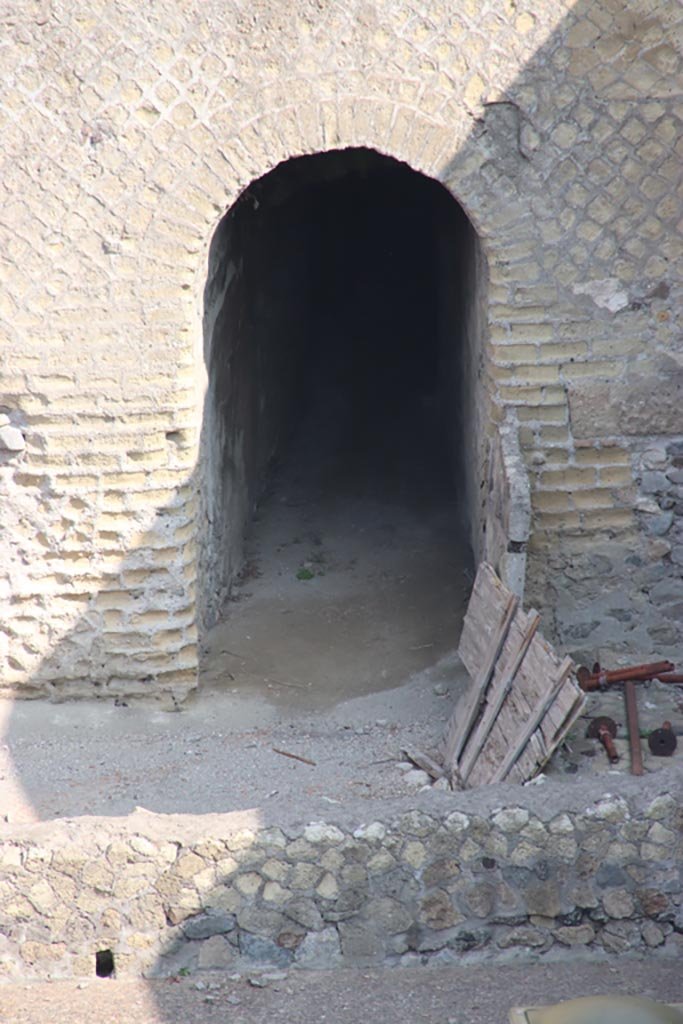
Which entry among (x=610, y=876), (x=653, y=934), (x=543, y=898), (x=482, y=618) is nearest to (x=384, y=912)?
(x=543, y=898)

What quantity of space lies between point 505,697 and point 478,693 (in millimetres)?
207

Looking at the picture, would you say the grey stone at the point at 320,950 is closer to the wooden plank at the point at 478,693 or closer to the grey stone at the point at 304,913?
the grey stone at the point at 304,913

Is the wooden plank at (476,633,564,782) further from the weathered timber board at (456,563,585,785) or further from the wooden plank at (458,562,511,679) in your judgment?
the wooden plank at (458,562,511,679)

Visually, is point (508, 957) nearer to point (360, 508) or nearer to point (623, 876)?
point (623, 876)

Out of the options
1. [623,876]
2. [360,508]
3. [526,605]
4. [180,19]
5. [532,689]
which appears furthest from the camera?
[360,508]

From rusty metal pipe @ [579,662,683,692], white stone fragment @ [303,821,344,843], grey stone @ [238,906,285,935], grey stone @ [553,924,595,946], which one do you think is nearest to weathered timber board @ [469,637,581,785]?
rusty metal pipe @ [579,662,683,692]

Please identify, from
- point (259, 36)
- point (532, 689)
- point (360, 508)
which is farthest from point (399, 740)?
point (259, 36)

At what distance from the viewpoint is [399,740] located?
683cm

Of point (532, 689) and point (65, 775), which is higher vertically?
point (532, 689)

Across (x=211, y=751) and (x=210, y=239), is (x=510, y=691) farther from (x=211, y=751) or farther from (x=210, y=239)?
(x=210, y=239)

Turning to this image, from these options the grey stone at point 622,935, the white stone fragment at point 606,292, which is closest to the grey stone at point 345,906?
the grey stone at point 622,935

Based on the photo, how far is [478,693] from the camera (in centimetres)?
654

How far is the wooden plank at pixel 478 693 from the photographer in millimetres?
6504

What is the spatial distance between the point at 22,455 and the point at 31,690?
1300 millimetres
